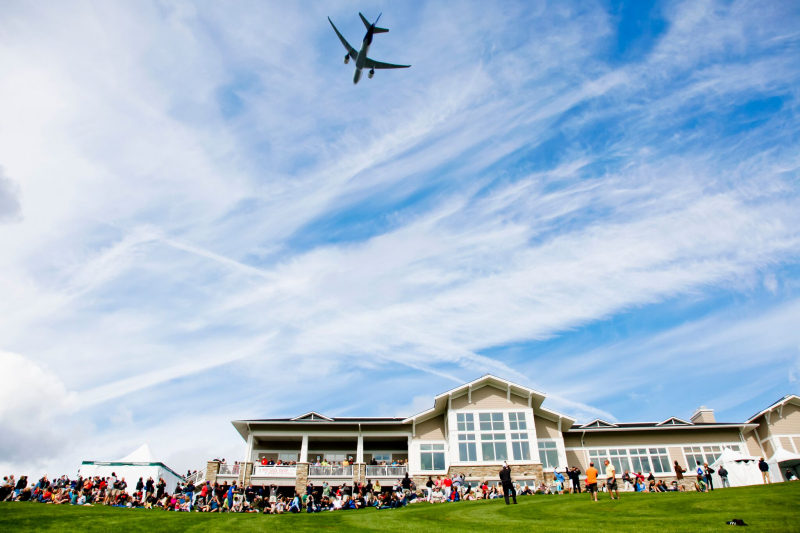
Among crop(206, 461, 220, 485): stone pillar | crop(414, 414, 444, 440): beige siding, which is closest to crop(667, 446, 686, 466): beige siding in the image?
crop(414, 414, 444, 440): beige siding

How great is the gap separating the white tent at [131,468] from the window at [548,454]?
2509cm

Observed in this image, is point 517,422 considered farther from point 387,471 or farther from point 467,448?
point 387,471

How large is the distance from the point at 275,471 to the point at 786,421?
107 feet

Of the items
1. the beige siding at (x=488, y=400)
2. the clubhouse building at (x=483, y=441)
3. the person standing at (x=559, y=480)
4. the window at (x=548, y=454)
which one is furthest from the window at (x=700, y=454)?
the beige siding at (x=488, y=400)

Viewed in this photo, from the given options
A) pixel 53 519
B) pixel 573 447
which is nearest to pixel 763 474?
pixel 573 447

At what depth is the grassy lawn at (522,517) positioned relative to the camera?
14.1 metres

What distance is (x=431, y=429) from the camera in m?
34.8

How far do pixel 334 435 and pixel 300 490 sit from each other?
462 centimetres

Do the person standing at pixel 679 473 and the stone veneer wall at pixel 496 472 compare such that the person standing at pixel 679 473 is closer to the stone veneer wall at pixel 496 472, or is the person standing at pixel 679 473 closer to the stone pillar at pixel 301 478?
the stone veneer wall at pixel 496 472

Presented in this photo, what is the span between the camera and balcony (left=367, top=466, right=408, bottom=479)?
32.2 metres

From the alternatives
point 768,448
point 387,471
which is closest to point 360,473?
point 387,471

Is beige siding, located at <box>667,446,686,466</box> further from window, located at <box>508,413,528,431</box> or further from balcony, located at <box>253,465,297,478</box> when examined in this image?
balcony, located at <box>253,465,297,478</box>

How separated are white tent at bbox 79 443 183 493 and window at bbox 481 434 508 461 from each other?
21529mm

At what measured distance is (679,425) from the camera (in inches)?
1375
